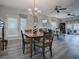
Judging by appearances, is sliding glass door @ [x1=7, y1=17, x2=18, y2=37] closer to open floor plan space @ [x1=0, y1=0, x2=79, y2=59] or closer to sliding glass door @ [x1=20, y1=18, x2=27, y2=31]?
open floor plan space @ [x1=0, y1=0, x2=79, y2=59]

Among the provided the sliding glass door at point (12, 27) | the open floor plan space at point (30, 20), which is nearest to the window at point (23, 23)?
the open floor plan space at point (30, 20)

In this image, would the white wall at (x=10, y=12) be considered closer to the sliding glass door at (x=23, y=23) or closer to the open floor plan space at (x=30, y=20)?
the open floor plan space at (x=30, y=20)

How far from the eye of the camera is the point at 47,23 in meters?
11.2

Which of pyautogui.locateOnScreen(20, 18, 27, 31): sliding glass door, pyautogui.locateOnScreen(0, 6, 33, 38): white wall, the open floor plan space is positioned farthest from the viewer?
pyautogui.locateOnScreen(20, 18, 27, 31): sliding glass door

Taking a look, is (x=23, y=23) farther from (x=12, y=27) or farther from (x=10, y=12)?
(x=10, y=12)

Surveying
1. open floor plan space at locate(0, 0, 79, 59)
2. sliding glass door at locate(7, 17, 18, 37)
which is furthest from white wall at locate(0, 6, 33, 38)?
sliding glass door at locate(7, 17, 18, 37)

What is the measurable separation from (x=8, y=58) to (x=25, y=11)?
6.03 meters

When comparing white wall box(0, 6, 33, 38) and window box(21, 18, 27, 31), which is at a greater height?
white wall box(0, 6, 33, 38)

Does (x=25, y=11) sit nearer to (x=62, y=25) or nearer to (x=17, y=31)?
(x=17, y=31)

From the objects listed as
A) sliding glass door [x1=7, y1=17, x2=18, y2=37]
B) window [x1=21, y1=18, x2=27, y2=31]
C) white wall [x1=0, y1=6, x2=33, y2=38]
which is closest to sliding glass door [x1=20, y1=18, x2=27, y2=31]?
window [x1=21, y1=18, x2=27, y2=31]

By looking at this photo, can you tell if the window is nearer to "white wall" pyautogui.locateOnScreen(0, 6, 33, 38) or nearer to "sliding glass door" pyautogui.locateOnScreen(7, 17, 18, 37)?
"white wall" pyautogui.locateOnScreen(0, 6, 33, 38)

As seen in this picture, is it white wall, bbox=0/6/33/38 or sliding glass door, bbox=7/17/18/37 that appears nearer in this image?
white wall, bbox=0/6/33/38

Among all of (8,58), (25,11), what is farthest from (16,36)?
(8,58)

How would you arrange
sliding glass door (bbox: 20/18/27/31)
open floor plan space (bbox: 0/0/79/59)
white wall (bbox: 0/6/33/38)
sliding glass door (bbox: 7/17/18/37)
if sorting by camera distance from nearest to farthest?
open floor plan space (bbox: 0/0/79/59) < white wall (bbox: 0/6/33/38) < sliding glass door (bbox: 7/17/18/37) < sliding glass door (bbox: 20/18/27/31)
